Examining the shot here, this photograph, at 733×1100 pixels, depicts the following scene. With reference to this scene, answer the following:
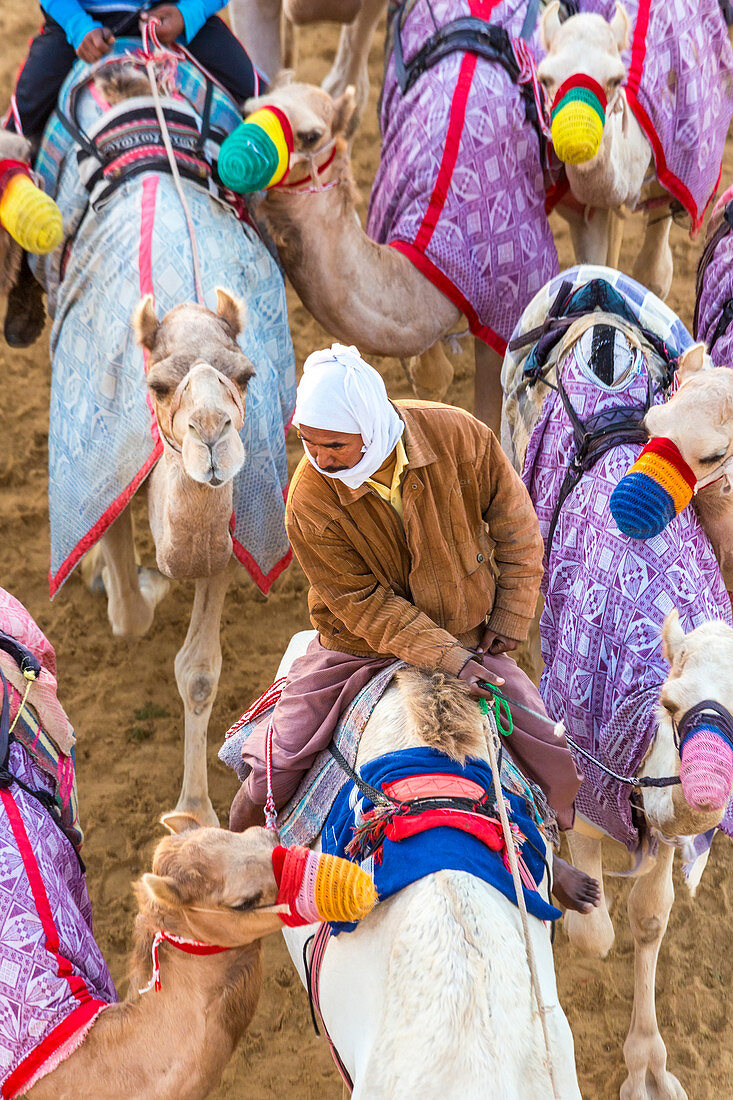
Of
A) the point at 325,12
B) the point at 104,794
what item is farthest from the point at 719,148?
the point at 104,794

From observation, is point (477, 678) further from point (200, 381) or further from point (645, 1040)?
point (645, 1040)

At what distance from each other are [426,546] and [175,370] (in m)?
0.98

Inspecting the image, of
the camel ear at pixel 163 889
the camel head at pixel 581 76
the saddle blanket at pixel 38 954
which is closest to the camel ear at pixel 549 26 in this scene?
the camel head at pixel 581 76

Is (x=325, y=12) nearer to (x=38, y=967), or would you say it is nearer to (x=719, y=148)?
(x=719, y=148)

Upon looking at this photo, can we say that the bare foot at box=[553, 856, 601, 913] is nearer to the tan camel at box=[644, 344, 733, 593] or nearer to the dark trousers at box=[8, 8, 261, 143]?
the tan camel at box=[644, 344, 733, 593]

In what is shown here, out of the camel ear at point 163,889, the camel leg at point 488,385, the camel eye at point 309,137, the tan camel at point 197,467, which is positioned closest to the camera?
the camel ear at point 163,889

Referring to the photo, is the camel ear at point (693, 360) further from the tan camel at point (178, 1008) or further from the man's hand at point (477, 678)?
the tan camel at point (178, 1008)

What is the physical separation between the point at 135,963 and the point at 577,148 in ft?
10.3

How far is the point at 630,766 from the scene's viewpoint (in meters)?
3.01

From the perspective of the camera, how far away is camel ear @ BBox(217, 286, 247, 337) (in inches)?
136

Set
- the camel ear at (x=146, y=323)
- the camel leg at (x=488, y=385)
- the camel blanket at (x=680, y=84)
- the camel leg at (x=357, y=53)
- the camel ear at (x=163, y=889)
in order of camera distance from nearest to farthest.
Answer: the camel ear at (x=163, y=889)
the camel ear at (x=146, y=323)
the camel blanket at (x=680, y=84)
the camel leg at (x=488, y=385)
the camel leg at (x=357, y=53)

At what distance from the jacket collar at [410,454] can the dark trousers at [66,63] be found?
2.61m

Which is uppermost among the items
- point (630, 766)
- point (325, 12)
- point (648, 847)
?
point (325, 12)

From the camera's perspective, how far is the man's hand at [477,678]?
8.66ft
